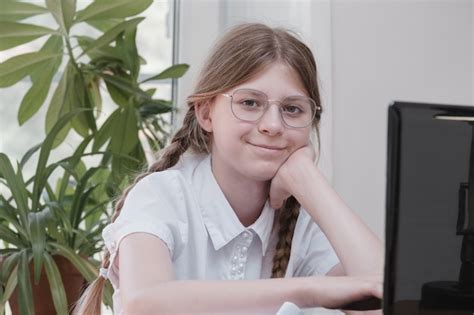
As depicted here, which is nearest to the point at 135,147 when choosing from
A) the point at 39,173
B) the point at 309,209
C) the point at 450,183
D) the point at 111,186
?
the point at 111,186

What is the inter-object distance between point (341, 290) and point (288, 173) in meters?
0.37

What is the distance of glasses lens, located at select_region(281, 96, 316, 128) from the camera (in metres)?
1.35

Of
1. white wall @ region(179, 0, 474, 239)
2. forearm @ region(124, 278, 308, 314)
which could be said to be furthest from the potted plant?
forearm @ region(124, 278, 308, 314)

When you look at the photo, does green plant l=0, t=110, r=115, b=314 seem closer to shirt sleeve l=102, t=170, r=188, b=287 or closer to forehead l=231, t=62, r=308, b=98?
shirt sleeve l=102, t=170, r=188, b=287

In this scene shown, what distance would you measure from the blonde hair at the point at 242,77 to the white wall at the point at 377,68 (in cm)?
86

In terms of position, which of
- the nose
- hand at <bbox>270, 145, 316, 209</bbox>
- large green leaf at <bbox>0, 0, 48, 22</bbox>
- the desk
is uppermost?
large green leaf at <bbox>0, 0, 48, 22</bbox>

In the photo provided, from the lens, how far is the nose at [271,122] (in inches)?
51.5

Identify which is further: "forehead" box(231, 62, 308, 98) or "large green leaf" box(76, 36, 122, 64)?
"large green leaf" box(76, 36, 122, 64)

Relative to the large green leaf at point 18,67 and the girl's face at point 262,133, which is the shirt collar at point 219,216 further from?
the large green leaf at point 18,67

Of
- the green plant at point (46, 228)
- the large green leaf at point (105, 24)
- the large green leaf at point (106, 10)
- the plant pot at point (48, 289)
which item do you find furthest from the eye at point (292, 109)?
the large green leaf at point (105, 24)

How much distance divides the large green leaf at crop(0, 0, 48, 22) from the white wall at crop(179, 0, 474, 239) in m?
0.69

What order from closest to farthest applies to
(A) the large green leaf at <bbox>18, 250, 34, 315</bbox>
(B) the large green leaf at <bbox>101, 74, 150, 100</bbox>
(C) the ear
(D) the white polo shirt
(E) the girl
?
(E) the girl → (D) the white polo shirt → (C) the ear → (A) the large green leaf at <bbox>18, 250, 34, 315</bbox> → (B) the large green leaf at <bbox>101, 74, 150, 100</bbox>

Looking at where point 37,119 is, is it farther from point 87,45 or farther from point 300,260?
point 300,260

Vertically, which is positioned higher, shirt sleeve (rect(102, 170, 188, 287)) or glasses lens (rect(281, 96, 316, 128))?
glasses lens (rect(281, 96, 316, 128))
